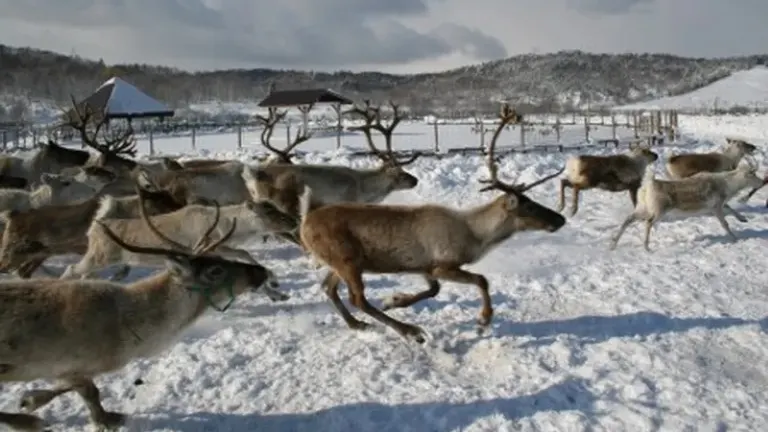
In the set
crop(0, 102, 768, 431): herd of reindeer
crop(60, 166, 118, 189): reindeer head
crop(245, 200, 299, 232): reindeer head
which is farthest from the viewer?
crop(60, 166, 118, 189): reindeer head

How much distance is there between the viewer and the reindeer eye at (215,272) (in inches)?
179

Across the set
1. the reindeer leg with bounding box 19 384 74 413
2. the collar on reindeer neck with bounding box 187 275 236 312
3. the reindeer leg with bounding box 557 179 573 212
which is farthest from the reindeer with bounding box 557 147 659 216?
the reindeer leg with bounding box 19 384 74 413

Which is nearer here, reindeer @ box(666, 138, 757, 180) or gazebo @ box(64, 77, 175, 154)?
reindeer @ box(666, 138, 757, 180)

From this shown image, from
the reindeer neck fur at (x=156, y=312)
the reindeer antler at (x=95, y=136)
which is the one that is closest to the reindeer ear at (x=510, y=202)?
the reindeer neck fur at (x=156, y=312)

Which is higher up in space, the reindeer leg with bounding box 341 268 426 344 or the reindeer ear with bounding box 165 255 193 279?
the reindeer ear with bounding box 165 255 193 279

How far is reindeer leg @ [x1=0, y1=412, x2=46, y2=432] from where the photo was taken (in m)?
4.09

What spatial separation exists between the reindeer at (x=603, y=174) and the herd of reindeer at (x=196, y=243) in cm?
221

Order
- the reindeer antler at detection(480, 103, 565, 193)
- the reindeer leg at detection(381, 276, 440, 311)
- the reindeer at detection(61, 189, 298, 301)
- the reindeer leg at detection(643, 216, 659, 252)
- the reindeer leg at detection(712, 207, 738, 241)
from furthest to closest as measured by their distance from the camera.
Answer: the reindeer leg at detection(712, 207, 738, 241) < the reindeer leg at detection(643, 216, 659, 252) < the reindeer at detection(61, 189, 298, 301) < the reindeer antler at detection(480, 103, 565, 193) < the reindeer leg at detection(381, 276, 440, 311)

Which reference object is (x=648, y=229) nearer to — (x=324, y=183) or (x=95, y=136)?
(x=324, y=183)

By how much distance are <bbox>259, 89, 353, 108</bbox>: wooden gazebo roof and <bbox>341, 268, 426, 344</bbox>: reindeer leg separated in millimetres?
36910

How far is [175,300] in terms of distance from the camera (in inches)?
177

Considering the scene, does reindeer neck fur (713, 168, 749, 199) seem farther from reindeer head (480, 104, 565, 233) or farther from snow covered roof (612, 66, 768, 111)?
snow covered roof (612, 66, 768, 111)

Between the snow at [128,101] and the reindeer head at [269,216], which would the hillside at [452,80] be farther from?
the reindeer head at [269,216]

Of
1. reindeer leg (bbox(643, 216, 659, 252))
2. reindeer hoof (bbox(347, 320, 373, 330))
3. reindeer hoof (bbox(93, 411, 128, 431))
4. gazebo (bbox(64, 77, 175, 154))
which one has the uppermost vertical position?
gazebo (bbox(64, 77, 175, 154))
